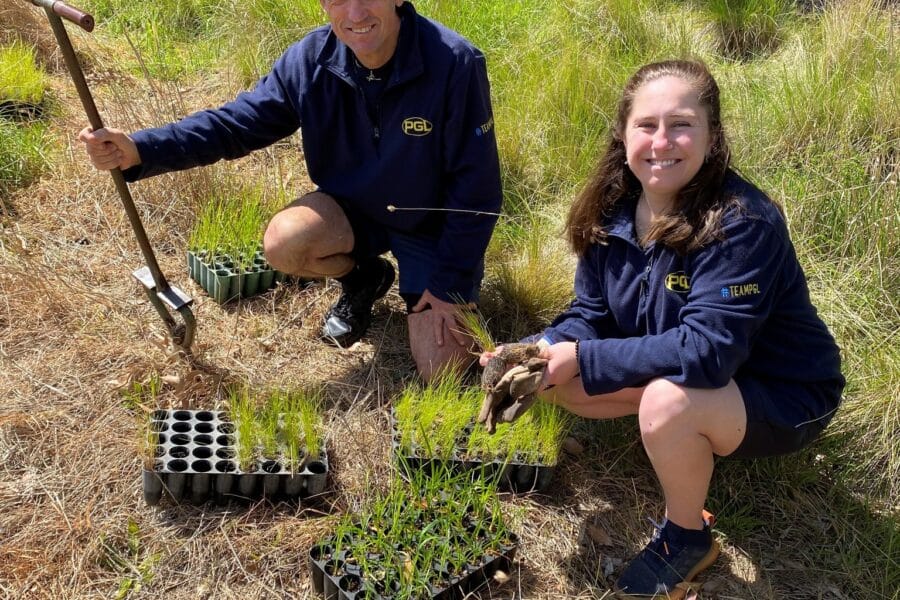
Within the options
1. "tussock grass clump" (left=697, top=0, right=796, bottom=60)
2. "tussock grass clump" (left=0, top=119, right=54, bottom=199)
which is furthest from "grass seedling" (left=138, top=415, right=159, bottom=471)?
"tussock grass clump" (left=697, top=0, right=796, bottom=60)

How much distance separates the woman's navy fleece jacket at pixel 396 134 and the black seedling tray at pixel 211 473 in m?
0.80

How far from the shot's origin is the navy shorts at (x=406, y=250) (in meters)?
3.25

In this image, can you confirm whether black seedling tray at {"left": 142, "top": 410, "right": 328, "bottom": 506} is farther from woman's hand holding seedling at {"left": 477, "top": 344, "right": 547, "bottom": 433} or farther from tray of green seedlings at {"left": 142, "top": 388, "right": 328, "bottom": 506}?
woman's hand holding seedling at {"left": 477, "top": 344, "right": 547, "bottom": 433}

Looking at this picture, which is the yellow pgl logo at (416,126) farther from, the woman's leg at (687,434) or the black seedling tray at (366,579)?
the black seedling tray at (366,579)

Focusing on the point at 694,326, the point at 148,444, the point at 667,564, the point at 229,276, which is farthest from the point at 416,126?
the point at 667,564

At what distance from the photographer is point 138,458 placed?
2768mm

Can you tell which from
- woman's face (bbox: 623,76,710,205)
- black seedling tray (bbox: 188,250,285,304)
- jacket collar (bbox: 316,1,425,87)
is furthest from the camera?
black seedling tray (bbox: 188,250,285,304)

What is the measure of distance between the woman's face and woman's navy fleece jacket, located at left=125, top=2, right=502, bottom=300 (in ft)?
2.22

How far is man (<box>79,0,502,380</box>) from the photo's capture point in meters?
2.91

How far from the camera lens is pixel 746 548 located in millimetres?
2688

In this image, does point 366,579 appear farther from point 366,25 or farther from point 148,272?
point 366,25

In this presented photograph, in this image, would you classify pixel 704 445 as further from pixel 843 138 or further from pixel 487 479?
pixel 843 138

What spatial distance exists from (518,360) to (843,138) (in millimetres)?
2057

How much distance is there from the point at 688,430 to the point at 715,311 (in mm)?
310
